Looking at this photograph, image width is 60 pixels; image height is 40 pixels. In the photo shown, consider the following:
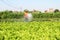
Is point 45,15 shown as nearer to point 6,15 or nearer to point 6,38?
point 6,15

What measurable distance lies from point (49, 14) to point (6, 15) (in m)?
6.59

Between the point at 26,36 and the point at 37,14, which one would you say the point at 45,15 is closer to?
the point at 37,14


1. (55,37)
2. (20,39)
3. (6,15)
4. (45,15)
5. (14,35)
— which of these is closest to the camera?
(20,39)

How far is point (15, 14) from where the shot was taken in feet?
112

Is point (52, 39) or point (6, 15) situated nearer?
point (52, 39)

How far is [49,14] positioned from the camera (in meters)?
34.9

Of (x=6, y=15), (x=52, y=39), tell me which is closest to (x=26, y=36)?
(x=52, y=39)

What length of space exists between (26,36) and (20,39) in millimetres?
331

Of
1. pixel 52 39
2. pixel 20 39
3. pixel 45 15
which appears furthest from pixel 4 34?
pixel 45 15

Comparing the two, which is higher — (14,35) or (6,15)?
(14,35)

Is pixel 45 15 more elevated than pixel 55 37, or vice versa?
pixel 55 37

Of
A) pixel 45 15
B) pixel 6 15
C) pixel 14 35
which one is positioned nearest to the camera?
pixel 14 35

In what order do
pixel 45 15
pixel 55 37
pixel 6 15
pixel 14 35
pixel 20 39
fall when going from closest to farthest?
pixel 20 39 → pixel 14 35 → pixel 55 37 → pixel 6 15 → pixel 45 15

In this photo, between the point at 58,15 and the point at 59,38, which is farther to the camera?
the point at 58,15
